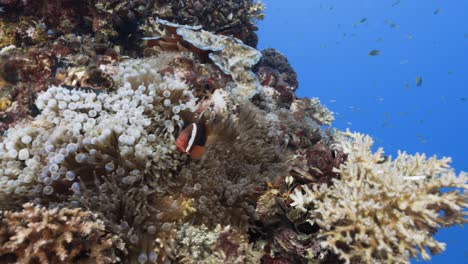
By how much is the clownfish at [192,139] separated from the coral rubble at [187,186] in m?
0.01

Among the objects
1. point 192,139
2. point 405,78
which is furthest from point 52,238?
point 405,78

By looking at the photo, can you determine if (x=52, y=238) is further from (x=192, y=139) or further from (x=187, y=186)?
(x=192, y=139)

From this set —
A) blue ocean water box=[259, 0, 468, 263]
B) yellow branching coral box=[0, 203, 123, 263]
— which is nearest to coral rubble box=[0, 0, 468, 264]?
yellow branching coral box=[0, 203, 123, 263]

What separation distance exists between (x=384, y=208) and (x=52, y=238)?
235 cm

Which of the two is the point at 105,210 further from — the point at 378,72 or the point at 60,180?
the point at 378,72

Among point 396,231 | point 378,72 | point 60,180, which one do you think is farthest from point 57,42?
point 378,72

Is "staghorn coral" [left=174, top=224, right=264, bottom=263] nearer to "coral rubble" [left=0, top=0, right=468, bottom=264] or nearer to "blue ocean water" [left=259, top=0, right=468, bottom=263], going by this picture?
"coral rubble" [left=0, top=0, right=468, bottom=264]

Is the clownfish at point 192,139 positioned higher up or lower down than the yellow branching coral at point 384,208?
lower down

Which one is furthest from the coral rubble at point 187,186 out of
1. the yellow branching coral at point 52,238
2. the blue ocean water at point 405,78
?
the blue ocean water at point 405,78

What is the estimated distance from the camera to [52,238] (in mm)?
2104

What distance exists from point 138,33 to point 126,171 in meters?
3.91

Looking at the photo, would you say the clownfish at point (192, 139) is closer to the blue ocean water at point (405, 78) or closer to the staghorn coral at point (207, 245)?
the staghorn coral at point (207, 245)

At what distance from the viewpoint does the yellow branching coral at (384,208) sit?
8.25 ft

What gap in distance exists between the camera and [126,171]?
2715 mm
